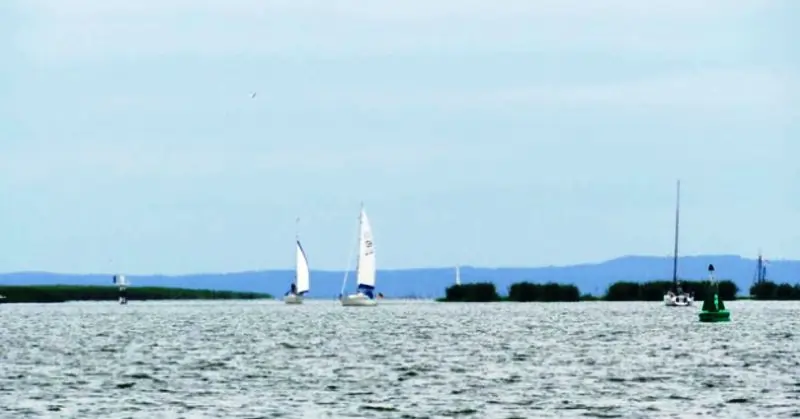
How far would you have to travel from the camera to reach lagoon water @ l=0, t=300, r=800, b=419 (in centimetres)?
6278

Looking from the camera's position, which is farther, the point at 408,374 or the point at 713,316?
the point at 713,316

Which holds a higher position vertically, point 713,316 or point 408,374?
point 713,316

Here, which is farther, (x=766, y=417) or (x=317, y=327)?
(x=317, y=327)

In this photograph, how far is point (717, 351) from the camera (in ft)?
322

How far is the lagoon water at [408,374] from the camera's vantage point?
62.8 meters

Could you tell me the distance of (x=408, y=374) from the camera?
80250 mm

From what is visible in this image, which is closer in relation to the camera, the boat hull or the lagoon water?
the lagoon water

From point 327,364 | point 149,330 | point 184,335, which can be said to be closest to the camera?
point 327,364

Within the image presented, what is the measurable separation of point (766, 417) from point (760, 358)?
32725 millimetres

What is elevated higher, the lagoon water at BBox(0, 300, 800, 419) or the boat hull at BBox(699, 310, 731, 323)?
Answer: the boat hull at BBox(699, 310, 731, 323)

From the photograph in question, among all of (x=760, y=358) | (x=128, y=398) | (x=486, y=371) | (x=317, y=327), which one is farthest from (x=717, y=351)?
(x=317, y=327)

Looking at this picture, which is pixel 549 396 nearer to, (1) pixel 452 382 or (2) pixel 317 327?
(1) pixel 452 382

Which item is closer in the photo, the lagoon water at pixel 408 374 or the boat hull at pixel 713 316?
the lagoon water at pixel 408 374

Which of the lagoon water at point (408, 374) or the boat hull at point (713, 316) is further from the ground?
the boat hull at point (713, 316)
